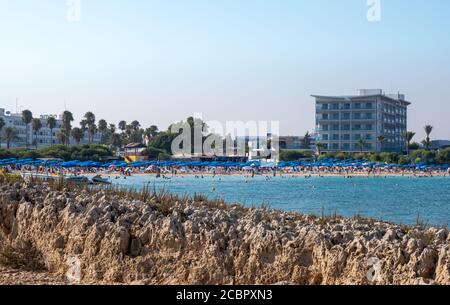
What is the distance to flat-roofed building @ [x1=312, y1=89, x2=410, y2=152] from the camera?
445ft

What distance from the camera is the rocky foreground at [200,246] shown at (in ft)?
31.7

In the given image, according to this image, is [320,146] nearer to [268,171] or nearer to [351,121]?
[351,121]

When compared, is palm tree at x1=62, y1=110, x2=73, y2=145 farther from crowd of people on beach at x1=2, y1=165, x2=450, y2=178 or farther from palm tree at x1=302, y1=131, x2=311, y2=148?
palm tree at x1=302, y1=131, x2=311, y2=148

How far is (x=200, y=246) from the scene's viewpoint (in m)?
10.9

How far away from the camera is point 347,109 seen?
13612 centimetres

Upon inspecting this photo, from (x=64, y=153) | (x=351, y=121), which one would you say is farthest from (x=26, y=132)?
(x=351, y=121)

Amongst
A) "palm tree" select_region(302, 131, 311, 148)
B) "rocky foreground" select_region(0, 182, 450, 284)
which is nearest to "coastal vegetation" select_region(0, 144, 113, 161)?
"palm tree" select_region(302, 131, 311, 148)

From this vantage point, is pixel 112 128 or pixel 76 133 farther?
pixel 112 128

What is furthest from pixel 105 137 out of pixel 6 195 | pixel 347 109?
pixel 6 195

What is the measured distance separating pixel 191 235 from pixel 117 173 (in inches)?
3524

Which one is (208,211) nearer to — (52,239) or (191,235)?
(191,235)

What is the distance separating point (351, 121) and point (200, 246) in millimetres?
128699

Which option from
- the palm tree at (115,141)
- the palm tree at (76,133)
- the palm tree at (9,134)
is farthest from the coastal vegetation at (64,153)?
the palm tree at (115,141)

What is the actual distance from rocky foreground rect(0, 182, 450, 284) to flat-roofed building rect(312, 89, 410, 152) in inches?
4915
